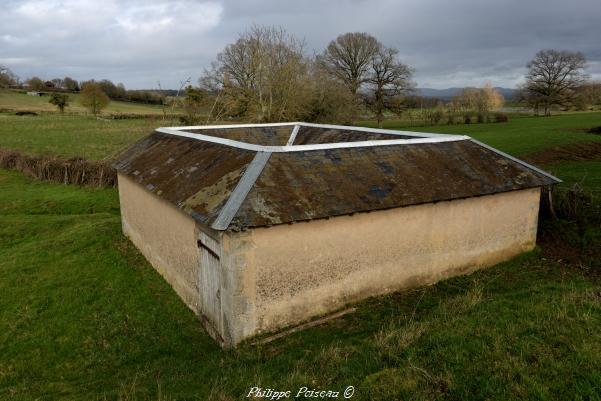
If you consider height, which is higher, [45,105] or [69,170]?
[45,105]

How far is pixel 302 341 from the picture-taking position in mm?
8156

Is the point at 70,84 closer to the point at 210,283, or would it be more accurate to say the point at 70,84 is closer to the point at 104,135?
the point at 104,135

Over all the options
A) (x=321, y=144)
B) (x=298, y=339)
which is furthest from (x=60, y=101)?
(x=298, y=339)

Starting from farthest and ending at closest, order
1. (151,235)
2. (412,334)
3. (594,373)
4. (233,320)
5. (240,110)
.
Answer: (240,110) → (151,235) → (233,320) → (412,334) → (594,373)

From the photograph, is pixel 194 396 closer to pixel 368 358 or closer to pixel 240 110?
pixel 368 358

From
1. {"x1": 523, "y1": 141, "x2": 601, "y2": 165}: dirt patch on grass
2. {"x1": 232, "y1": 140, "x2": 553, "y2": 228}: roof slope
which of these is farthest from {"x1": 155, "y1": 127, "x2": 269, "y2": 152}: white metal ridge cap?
{"x1": 523, "y1": 141, "x2": 601, "y2": 165}: dirt patch on grass

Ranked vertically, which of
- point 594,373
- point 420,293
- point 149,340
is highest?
point 594,373

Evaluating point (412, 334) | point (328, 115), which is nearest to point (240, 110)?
point (328, 115)

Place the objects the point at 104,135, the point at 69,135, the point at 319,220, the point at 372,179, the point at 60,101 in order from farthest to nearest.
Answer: the point at 60,101 < the point at 104,135 < the point at 69,135 < the point at 372,179 < the point at 319,220

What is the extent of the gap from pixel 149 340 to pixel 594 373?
25.0 ft

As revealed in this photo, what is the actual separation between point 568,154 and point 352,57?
99.4ft

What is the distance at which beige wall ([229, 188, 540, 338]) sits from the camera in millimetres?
8406

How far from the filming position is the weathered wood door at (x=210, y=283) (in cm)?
867

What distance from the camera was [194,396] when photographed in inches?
239
